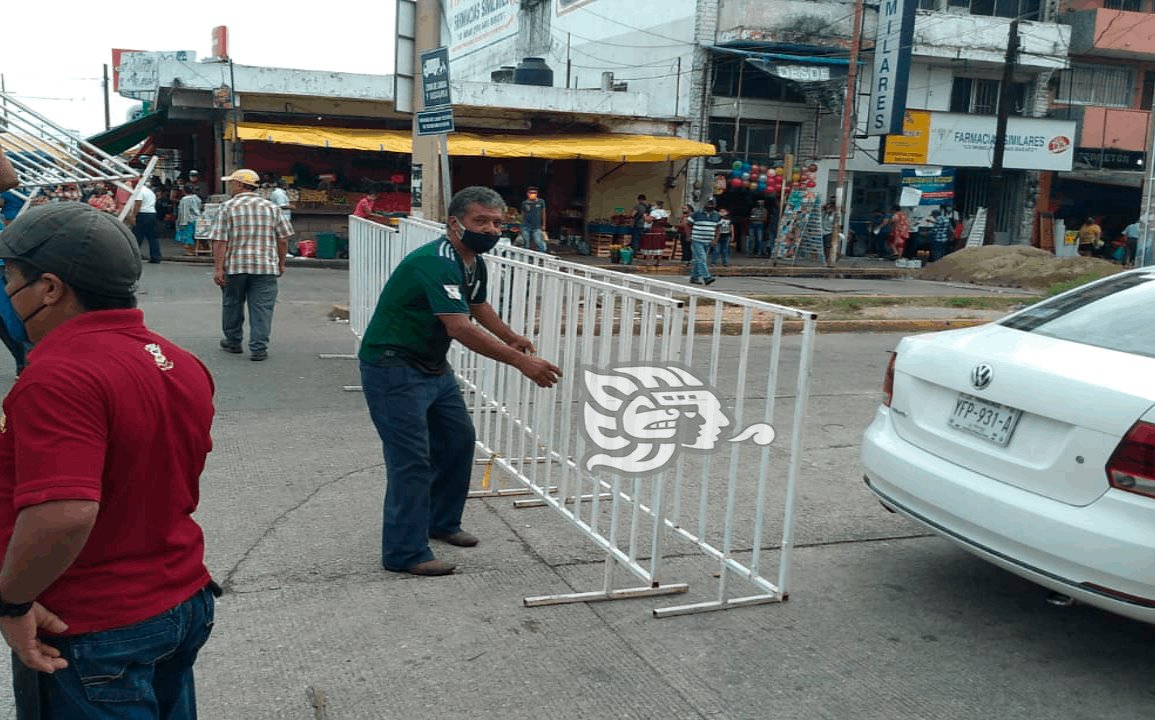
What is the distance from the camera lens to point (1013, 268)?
23266mm

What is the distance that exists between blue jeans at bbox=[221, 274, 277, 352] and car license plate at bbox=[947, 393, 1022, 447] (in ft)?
22.8

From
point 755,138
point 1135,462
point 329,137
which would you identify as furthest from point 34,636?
point 755,138

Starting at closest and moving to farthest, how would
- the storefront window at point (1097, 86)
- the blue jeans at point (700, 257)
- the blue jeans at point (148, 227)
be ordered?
the blue jeans at point (148, 227)
the blue jeans at point (700, 257)
the storefront window at point (1097, 86)

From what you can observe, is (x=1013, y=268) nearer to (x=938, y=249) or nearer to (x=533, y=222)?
(x=938, y=249)

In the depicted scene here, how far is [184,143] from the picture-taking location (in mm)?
28344

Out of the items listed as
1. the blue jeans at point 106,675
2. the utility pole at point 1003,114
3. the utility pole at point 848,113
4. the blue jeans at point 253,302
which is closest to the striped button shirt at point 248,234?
the blue jeans at point 253,302

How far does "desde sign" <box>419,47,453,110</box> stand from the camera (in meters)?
9.37

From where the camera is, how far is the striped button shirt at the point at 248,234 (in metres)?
9.32

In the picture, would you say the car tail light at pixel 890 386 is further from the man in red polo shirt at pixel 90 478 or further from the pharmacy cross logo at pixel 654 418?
the man in red polo shirt at pixel 90 478

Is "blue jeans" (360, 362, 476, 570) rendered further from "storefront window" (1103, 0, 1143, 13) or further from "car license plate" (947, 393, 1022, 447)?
"storefront window" (1103, 0, 1143, 13)

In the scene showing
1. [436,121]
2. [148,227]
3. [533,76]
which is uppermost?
[533,76]

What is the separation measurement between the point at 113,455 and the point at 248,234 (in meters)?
7.63

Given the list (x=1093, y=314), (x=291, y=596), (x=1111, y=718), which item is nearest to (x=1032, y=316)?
(x=1093, y=314)

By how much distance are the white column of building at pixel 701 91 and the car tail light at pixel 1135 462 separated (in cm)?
2447
